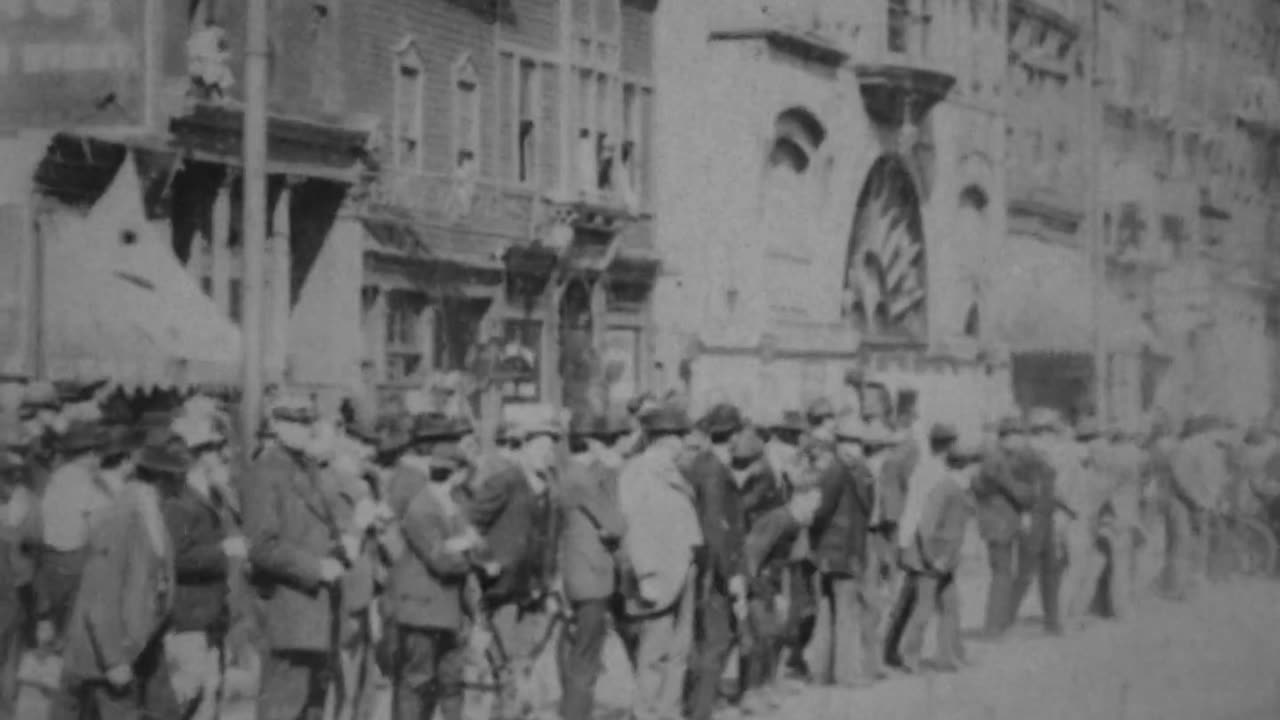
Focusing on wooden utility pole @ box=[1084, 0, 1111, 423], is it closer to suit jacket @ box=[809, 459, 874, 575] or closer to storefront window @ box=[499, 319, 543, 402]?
suit jacket @ box=[809, 459, 874, 575]

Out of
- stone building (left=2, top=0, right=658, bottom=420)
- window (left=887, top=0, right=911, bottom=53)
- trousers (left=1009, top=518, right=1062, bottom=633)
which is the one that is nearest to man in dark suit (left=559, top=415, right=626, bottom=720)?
stone building (left=2, top=0, right=658, bottom=420)

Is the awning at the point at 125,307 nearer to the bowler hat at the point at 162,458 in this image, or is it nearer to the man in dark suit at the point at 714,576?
the bowler hat at the point at 162,458

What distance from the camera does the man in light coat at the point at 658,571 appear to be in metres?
12.1

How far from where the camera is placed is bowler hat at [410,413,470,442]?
1078cm

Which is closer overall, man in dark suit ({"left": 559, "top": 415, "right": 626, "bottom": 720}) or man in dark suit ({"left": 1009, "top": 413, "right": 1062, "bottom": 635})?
man in dark suit ({"left": 559, "top": 415, "right": 626, "bottom": 720})

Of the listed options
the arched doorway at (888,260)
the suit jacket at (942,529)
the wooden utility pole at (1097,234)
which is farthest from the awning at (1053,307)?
the suit jacket at (942,529)

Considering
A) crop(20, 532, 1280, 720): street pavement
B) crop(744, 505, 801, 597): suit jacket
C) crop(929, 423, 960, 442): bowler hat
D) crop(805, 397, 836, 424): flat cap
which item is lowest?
crop(20, 532, 1280, 720): street pavement

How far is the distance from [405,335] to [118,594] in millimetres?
10109

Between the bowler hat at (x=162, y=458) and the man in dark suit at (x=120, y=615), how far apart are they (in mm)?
279

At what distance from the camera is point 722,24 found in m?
23.6

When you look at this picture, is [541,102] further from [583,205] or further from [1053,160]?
[1053,160]

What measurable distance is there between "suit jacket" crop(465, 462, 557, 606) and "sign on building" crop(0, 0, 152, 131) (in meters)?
3.28

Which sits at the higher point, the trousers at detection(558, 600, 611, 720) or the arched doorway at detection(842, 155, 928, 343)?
the arched doorway at detection(842, 155, 928, 343)

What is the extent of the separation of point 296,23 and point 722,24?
6751mm
